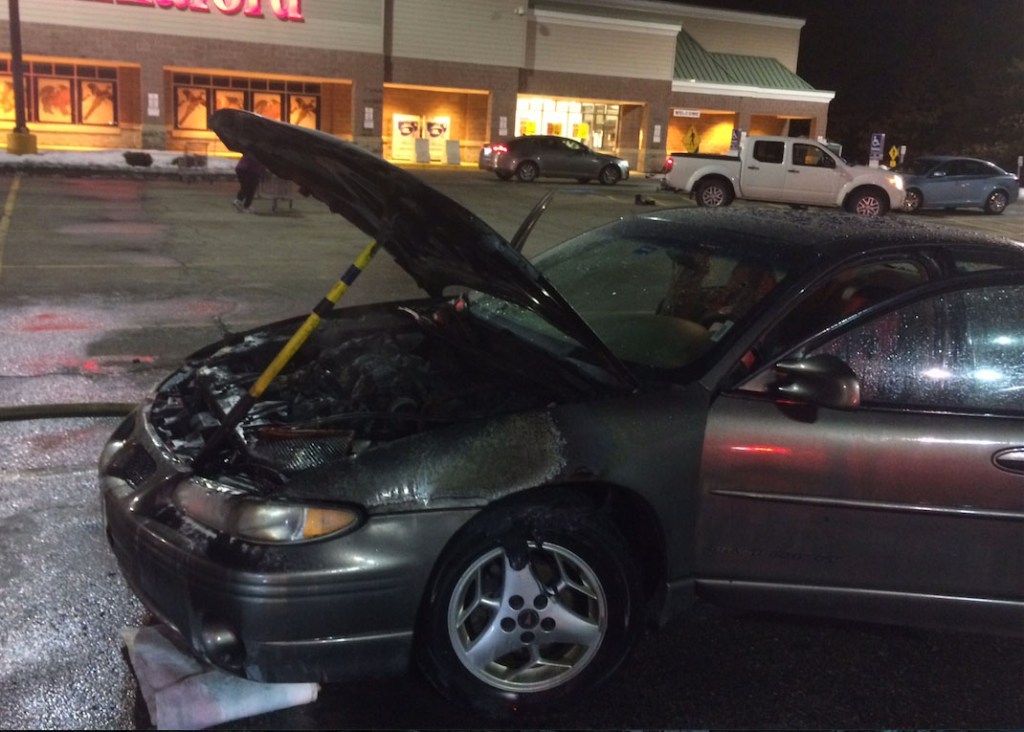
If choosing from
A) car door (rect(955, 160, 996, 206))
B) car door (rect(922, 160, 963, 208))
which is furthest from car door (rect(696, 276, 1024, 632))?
car door (rect(955, 160, 996, 206))

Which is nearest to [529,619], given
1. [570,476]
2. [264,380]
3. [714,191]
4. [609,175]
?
[570,476]

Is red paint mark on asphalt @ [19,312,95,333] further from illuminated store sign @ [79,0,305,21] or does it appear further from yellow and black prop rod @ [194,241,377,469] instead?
illuminated store sign @ [79,0,305,21]

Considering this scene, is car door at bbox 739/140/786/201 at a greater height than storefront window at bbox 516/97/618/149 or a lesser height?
lesser

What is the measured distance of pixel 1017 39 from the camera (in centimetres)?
5053

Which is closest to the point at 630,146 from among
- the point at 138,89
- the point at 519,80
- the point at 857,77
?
the point at 519,80

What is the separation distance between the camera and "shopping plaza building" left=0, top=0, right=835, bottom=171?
31734mm

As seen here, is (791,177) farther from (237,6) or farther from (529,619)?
(529,619)

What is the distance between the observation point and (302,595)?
2.80 meters

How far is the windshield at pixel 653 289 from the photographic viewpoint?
3727 mm

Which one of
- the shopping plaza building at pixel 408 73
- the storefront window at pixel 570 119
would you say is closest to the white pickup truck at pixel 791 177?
the shopping plaza building at pixel 408 73

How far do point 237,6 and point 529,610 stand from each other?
1284 inches

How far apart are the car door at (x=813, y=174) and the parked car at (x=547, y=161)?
9218mm

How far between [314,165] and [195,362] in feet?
4.28

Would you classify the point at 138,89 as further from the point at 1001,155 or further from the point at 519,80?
the point at 1001,155
